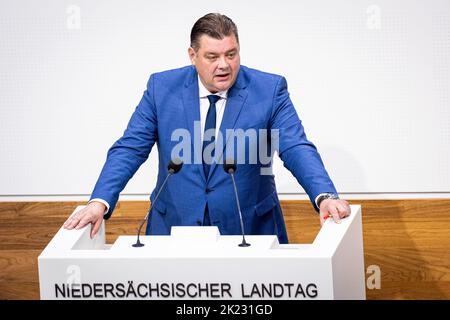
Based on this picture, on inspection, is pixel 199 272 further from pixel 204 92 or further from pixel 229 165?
pixel 204 92

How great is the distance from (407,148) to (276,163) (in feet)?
1.91

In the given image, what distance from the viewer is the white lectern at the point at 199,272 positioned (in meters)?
2.94

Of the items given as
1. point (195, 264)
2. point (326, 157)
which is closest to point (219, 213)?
point (195, 264)

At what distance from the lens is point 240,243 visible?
3.13 meters

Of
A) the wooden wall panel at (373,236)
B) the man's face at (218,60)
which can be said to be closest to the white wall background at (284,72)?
the wooden wall panel at (373,236)

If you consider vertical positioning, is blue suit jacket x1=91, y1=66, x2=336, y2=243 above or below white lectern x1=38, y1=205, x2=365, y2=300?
above

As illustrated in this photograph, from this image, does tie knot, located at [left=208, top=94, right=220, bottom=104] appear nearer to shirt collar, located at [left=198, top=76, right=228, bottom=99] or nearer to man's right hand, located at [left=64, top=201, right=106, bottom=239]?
shirt collar, located at [left=198, top=76, right=228, bottom=99]

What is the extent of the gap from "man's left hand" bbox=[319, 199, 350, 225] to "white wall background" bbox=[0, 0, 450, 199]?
1.60 meters

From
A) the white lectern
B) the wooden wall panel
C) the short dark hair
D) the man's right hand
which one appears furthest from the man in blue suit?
the wooden wall panel

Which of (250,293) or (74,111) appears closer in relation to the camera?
(250,293)

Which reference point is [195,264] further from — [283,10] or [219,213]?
[283,10]

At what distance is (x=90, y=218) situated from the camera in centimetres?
335

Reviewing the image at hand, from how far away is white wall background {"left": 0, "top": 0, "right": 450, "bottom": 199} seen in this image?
15.8ft

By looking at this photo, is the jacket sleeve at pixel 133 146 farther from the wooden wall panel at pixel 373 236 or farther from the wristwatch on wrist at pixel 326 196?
the wooden wall panel at pixel 373 236
